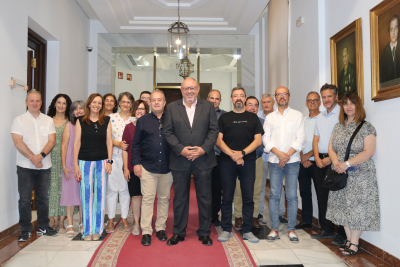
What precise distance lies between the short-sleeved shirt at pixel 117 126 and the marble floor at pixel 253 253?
3.67 feet

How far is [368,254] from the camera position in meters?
2.96

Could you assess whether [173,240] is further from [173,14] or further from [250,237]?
[173,14]

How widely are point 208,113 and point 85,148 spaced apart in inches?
57.5

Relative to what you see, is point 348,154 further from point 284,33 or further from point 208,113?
point 284,33

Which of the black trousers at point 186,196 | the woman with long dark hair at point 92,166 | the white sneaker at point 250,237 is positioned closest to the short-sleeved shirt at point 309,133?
the white sneaker at point 250,237

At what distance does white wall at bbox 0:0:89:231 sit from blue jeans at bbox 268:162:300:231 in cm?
315

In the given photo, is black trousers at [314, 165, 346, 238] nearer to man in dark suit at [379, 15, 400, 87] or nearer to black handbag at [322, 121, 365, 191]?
black handbag at [322, 121, 365, 191]

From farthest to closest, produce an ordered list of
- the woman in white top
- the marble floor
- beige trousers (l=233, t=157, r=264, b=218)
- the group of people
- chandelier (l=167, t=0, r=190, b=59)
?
chandelier (l=167, t=0, r=190, b=59) < beige trousers (l=233, t=157, r=264, b=218) < the woman in white top < the group of people < the marble floor

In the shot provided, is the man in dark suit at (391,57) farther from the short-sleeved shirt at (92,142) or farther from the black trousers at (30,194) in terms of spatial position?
the black trousers at (30,194)

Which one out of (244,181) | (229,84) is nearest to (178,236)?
(244,181)

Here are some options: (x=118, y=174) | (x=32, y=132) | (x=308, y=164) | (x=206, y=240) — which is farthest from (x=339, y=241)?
(x=32, y=132)

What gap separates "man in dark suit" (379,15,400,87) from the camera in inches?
101

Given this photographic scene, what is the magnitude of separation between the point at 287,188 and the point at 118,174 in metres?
2.03

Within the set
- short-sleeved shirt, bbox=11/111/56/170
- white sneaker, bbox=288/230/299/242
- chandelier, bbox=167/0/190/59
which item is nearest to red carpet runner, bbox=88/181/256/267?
white sneaker, bbox=288/230/299/242
